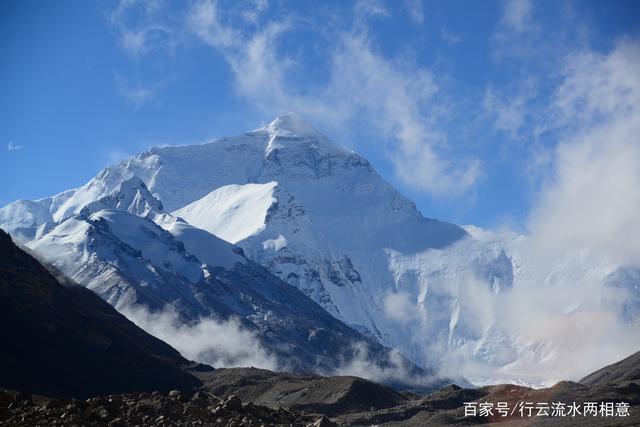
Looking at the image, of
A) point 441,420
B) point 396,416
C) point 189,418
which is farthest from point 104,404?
point 396,416

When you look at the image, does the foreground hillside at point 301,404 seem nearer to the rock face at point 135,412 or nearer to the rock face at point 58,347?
the rock face at point 135,412

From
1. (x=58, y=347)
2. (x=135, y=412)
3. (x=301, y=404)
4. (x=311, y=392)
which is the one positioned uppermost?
(x=58, y=347)

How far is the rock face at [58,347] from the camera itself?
440 ft

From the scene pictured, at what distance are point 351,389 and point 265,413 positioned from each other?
8247 centimetres

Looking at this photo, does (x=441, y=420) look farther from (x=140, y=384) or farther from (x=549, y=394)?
(x=140, y=384)

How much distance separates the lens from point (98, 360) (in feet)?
508

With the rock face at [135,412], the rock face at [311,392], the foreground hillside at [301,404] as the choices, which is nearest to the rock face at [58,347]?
the rock face at [311,392]

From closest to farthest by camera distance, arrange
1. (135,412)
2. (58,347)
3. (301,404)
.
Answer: (135,412) < (301,404) < (58,347)

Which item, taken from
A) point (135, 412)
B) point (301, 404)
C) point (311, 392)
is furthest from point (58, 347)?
point (135, 412)

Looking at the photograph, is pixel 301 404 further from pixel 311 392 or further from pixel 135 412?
pixel 135 412

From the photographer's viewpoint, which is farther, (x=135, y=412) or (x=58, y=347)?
(x=58, y=347)

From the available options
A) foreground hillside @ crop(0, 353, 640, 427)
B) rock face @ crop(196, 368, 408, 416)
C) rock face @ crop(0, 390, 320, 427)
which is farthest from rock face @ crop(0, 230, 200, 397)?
rock face @ crop(0, 390, 320, 427)

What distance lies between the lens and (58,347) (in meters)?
148

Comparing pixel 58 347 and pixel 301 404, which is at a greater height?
pixel 58 347
